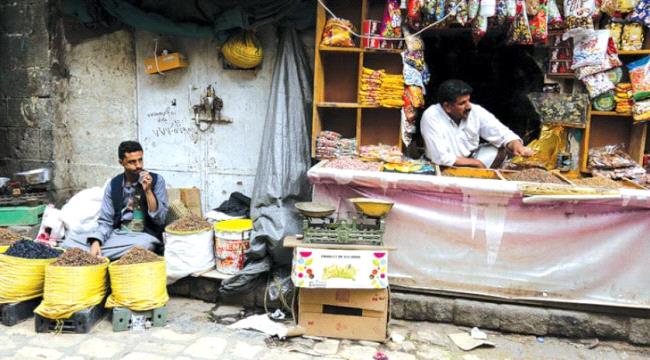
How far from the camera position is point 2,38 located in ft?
17.6

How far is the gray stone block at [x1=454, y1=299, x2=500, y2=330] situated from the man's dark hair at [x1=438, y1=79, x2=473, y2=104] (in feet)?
5.76

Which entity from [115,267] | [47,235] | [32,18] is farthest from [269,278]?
[32,18]

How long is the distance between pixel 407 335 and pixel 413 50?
93.3 inches

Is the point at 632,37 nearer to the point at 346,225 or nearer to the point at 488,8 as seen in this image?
the point at 488,8

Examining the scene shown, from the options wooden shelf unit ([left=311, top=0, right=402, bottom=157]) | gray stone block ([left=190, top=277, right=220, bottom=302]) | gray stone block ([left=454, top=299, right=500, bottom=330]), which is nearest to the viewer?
gray stone block ([left=454, top=299, right=500, bottom=330])

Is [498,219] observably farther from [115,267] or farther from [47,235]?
[47,235]

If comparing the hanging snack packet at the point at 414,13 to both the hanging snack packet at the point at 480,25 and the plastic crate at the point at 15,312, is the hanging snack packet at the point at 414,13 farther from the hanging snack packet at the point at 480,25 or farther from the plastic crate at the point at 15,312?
the plastic crate at the point at 15,312

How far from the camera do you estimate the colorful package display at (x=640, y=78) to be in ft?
13.2

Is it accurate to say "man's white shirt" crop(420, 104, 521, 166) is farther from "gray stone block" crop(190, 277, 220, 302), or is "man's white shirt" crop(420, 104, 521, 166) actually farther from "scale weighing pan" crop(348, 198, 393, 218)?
"gray stone block" crop(190, 277, 220, 302)

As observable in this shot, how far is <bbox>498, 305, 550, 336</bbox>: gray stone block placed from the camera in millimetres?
3824

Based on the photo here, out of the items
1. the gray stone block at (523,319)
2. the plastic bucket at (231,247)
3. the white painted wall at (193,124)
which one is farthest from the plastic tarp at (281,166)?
the gray stone block at (523,319)

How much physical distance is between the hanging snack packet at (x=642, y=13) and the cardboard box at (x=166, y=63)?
396cm

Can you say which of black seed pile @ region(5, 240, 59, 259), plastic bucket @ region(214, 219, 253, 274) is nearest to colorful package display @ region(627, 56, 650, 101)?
plastic bucket @ region(214, 219, 253, 274)

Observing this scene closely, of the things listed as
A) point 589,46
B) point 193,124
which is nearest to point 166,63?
point 193,124
